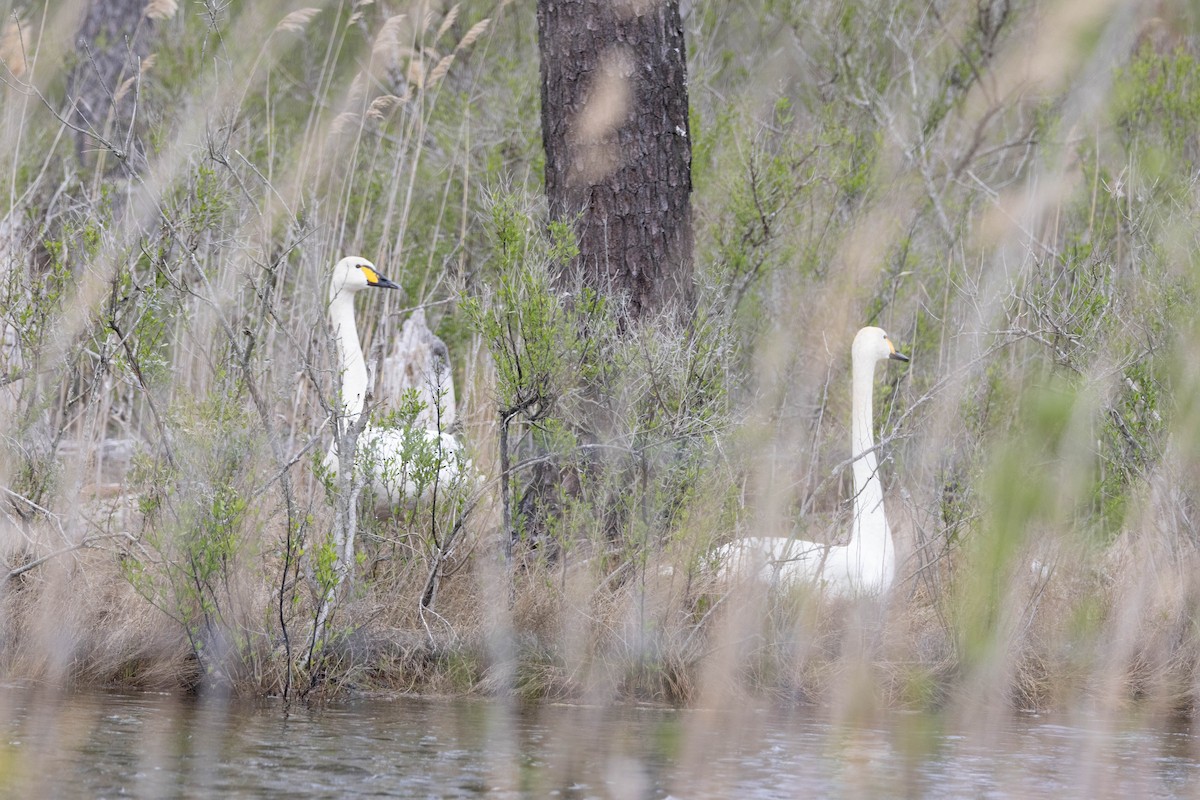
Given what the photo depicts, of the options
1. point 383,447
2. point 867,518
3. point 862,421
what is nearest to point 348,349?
point 383,447

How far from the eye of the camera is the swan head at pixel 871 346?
593 cm

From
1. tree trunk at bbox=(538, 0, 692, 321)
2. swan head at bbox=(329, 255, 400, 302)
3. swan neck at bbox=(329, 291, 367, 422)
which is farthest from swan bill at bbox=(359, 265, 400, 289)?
tree trunk at bbox=(538, 0, 692, 321)

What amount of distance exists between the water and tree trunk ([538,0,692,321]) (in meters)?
1.84

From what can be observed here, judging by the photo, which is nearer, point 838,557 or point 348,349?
point 838,557

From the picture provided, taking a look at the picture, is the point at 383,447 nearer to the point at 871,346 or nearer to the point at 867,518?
the point at 867,518

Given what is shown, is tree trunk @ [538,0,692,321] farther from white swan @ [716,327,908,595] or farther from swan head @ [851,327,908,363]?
white swan @ [716,327,908,595]

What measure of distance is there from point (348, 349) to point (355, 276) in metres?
0.38

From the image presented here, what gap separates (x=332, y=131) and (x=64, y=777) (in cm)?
375

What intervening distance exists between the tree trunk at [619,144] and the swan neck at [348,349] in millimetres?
962

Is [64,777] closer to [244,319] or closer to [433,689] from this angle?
[433,689]

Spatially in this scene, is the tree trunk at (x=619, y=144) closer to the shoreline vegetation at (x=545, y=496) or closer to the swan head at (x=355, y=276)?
the shoreline vegetation at (x=545, y=496)

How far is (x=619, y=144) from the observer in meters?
5.94

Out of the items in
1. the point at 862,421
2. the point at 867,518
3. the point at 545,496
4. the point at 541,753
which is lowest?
the point at 541,753

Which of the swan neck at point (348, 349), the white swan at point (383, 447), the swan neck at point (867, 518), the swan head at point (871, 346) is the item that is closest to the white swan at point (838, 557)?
the swan neck at point (867, 518)
